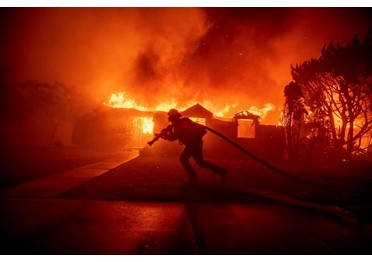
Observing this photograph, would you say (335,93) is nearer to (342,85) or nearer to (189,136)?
(342,85)

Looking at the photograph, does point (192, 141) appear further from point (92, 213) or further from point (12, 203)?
point (12, 203)

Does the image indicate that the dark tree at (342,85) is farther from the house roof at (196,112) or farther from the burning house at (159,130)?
the house roof at (196,112)

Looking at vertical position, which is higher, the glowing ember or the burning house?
the glowing ember

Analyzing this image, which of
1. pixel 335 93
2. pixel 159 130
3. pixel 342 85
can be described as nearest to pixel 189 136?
pixel 159 130

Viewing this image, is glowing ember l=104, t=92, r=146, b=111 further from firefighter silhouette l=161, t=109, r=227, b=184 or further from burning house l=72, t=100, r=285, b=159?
firefighter silhouette l=161, t=109, r=227, b=184

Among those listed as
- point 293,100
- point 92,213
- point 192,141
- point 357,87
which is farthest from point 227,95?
point 92,213

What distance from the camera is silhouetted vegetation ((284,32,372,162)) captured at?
15287 mm

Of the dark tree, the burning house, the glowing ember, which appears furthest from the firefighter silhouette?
the glowing ember

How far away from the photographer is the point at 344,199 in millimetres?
4684

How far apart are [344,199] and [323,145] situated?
1405 cm

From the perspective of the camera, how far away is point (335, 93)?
19.8 meters

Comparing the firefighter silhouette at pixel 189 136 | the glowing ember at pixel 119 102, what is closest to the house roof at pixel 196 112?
the firefighter silhouette at pixel 189 136

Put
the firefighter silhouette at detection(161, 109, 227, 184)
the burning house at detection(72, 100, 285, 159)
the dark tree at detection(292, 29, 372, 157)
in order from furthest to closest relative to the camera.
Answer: the dark tree at detection(292, 29, 372, 157), the burning house at detection(72, 100, 285, 159), the firefighter silhouette at detection(161, 109, 227, 184)

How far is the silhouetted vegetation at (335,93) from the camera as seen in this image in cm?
1529
